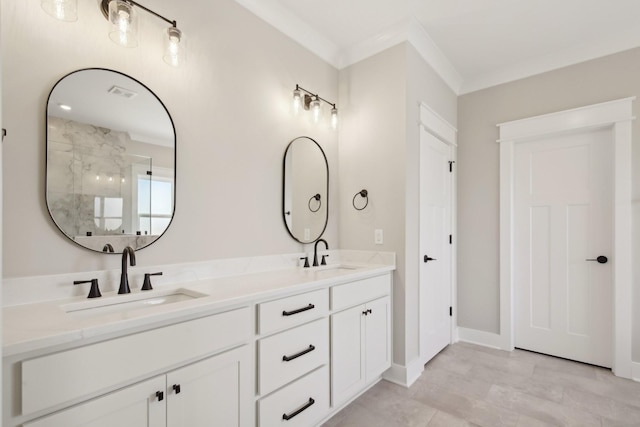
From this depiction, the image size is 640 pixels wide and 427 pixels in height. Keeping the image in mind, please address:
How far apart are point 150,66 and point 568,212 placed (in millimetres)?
3493

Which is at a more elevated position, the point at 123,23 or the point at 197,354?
the point at 123,23

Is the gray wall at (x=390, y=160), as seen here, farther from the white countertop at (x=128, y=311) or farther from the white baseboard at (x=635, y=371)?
the white baseboard at (x=635, y=371)

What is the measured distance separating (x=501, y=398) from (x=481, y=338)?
1046 millimetres

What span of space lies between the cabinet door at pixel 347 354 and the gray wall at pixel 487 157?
174 cm

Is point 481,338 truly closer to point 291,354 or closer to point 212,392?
point 291,354

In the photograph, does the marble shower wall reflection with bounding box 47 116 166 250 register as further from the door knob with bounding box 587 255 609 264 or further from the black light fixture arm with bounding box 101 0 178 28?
the door knob with bounding box 587 255 609 264

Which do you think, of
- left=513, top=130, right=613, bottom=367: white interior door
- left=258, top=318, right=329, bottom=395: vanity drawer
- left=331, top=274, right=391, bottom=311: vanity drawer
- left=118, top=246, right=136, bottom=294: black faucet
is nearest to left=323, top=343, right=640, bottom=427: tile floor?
left=513, top=130, right=613, bottom=367: white interior door

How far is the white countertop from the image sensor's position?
0.94 meters

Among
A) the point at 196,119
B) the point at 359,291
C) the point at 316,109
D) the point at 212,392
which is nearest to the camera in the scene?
the point at 212,392

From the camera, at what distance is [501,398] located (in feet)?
7.25

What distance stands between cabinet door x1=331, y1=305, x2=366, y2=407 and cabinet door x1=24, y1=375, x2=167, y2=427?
3.36ft

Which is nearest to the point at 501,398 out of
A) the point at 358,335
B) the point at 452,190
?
the point at 358,335

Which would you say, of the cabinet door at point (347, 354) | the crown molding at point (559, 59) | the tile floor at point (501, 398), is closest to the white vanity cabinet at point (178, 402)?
the cabinet door at point (347, 354)

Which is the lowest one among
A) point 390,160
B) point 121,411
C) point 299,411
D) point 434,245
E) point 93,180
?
point 299,411
